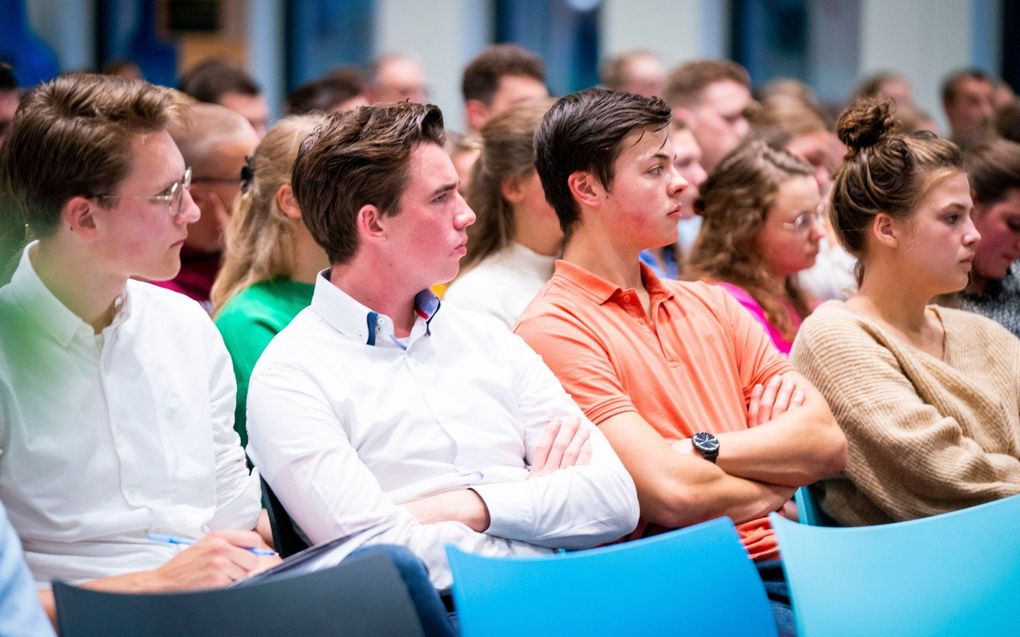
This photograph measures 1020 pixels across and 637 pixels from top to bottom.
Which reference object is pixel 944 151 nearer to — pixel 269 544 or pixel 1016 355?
pixel 1016 355

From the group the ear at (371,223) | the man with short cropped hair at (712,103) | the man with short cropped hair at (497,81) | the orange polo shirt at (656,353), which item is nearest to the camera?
the ear at (371,223)

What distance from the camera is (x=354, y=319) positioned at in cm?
219

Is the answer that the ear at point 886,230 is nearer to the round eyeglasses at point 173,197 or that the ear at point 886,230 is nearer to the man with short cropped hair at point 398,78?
the round eyeglasses at point 173,197

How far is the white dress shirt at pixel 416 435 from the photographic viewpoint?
6.57ft

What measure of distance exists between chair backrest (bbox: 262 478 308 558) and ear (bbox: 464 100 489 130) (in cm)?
339

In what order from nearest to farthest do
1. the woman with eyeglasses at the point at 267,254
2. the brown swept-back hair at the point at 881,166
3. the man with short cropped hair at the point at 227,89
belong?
the woman with eyeglasses at the point at 267,254 < the brown swept-back hair at the point at 881,166 < the man with short cropped hair at the point at 227,89

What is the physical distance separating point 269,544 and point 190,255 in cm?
119

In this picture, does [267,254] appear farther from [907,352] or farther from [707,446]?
[907,352]

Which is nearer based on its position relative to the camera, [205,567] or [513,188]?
[205,567]

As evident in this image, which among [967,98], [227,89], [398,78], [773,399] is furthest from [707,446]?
[967,98]

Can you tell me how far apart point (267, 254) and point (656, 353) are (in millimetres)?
965

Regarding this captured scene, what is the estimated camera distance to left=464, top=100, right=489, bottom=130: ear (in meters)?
5.29

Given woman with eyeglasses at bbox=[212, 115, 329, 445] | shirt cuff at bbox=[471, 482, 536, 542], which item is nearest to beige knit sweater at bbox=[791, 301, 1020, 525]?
shirt cuff at bbox=[471, 482, 536, 542]

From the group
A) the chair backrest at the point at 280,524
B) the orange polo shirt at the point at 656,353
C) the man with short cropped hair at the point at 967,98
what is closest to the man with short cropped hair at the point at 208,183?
the orange polo shirt at the point at 656,353
